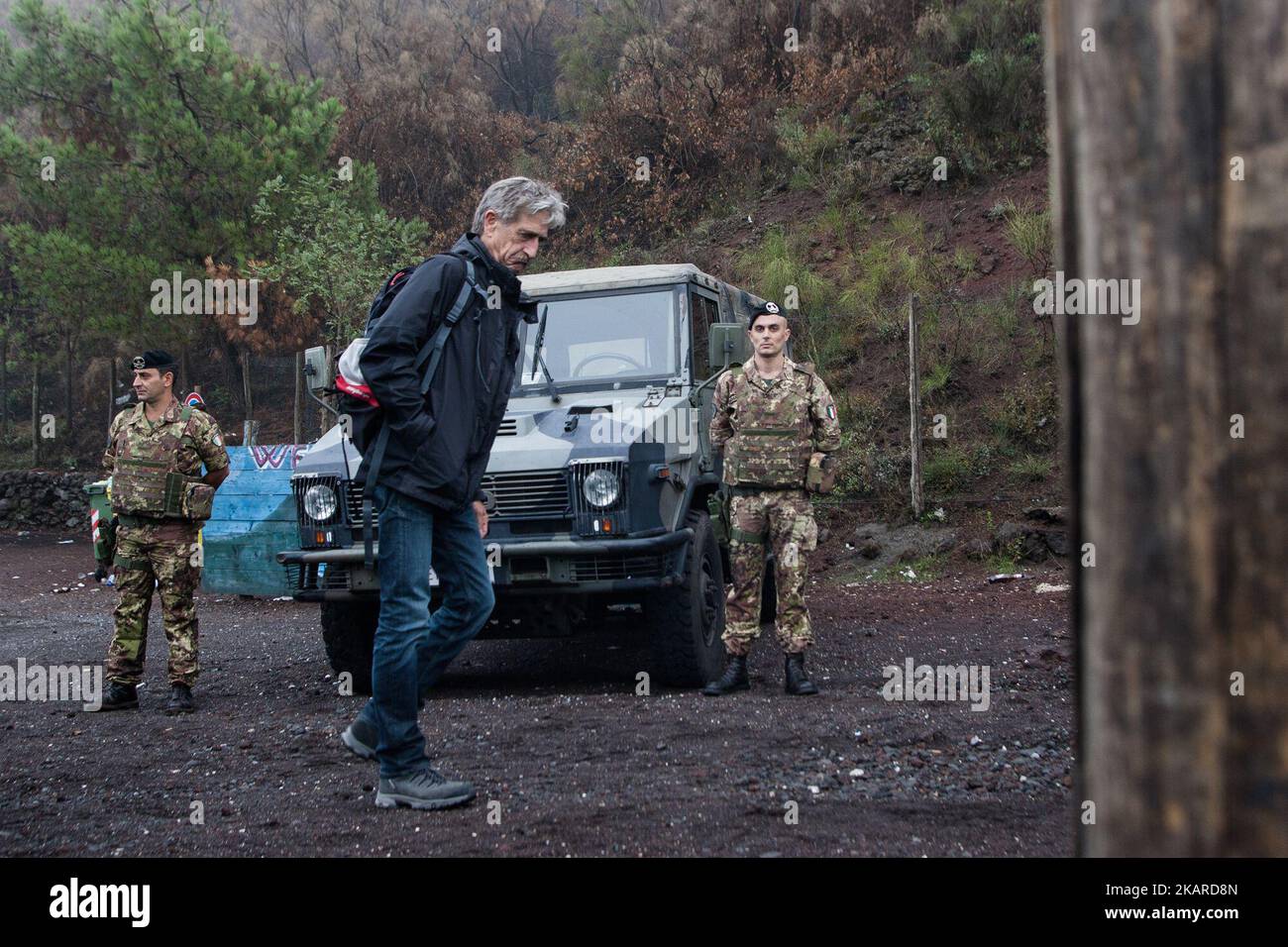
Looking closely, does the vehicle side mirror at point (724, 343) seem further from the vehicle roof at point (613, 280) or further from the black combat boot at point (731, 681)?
the black combat boot at point (731, 681)

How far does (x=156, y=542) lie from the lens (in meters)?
6.57

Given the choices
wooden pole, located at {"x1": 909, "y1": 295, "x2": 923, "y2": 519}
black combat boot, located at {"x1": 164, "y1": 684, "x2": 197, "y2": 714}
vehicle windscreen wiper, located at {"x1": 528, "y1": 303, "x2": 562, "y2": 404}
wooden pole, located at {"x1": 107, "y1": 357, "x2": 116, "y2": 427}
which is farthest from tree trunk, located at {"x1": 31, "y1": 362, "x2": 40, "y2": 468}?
vehicle windscreen wiper, located at {"x1": 528, "y1": 303, "x2": 562, "y2": 404}

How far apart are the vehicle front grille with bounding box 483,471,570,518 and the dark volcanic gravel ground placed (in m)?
0.99

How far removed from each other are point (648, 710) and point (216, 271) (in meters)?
14.3

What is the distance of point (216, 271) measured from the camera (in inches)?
714

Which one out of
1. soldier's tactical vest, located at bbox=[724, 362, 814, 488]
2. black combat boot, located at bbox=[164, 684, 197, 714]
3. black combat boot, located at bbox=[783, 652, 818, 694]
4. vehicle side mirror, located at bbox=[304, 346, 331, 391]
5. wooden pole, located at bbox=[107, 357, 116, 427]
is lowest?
black combat boot, located at bbox=[164, 684, 197, 714]

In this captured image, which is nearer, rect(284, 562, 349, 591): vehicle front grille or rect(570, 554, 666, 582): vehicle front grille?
rect(570, 554, 666, 582): vehicle front grille

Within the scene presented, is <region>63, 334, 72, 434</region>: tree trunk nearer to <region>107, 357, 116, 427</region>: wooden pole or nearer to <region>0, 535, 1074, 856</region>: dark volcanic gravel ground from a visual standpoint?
<region>107, 357, 116, 427</region>: wooden pole

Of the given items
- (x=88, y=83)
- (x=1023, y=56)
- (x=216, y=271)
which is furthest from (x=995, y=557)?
(x=88, y=83)

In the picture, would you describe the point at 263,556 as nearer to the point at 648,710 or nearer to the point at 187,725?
the point at 187,725

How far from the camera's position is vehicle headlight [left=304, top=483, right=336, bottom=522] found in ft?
21.4

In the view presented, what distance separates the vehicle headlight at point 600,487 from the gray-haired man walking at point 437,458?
1.90 meters

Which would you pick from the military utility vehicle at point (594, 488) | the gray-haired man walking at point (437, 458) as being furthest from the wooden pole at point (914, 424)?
the gray-haired man walking at point (437, 458)

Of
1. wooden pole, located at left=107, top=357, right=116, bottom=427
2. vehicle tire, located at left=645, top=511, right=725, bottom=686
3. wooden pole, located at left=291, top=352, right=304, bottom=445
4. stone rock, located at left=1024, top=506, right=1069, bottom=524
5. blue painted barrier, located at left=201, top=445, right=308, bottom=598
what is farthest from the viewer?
wooden pole, located at left=107, top=357, right=116, bottom=427
